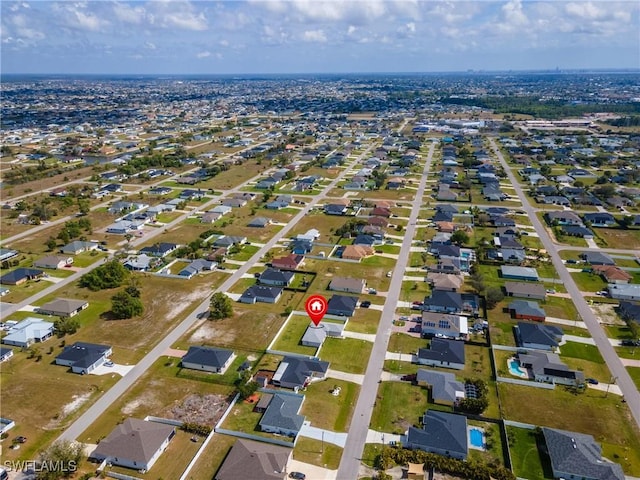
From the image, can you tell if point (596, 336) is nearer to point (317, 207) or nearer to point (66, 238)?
point (317, 207)

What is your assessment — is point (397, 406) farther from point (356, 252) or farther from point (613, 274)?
point (613, 274)

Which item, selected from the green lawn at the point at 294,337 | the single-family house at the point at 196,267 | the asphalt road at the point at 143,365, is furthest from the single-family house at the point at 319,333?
the single-family house at the point at 196,267

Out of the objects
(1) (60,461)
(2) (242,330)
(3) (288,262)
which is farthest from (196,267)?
(1) (60,461)

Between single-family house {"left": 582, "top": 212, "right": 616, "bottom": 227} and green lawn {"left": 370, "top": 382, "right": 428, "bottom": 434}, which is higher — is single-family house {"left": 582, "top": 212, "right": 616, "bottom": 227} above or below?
above

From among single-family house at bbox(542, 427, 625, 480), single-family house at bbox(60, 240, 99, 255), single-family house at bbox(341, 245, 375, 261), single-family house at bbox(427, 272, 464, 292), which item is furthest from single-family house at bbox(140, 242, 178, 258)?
single-family house at bbox(542, 427, 625, 480)

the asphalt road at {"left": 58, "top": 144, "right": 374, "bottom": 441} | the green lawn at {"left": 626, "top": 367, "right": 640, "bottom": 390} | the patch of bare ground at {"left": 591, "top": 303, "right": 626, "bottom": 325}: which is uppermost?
the patch of bare ground at {"left": 591, "top": 303, "right": 626, "bottom": 325}

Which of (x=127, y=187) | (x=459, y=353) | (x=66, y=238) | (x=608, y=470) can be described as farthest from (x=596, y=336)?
(x=127, y=187)

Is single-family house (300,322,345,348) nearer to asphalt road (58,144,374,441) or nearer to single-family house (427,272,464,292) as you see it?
asphalt road (58,144,374,441)
